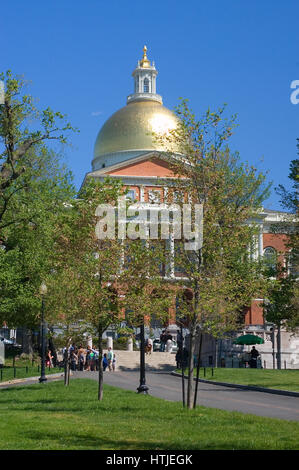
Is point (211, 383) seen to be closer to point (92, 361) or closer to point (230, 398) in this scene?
point (230, 398)

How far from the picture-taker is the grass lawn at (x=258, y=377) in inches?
1251

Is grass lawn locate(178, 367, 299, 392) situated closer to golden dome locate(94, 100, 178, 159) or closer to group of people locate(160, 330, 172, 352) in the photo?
group of people locate(160, 330, 172, 352)

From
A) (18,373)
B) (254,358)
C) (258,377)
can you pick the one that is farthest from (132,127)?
→ (258,377)

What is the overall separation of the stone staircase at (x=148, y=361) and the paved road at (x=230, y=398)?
1268 centimetres

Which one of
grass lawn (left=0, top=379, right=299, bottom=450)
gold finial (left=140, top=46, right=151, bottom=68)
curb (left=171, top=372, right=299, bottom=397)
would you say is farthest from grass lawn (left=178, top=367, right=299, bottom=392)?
gold finial (left=140, top=46, right=151, bottom=68)

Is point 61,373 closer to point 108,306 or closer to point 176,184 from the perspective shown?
point 108,306

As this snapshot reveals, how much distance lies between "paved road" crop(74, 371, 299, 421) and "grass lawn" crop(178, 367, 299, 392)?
153 centimetres

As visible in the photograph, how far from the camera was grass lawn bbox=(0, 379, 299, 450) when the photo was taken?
12.3 m

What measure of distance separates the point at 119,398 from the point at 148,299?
3.42 meters

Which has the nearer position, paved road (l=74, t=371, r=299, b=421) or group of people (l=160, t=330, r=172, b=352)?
paved road (l=74, t=371, r=299, b=421)

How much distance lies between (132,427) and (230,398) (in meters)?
11.3

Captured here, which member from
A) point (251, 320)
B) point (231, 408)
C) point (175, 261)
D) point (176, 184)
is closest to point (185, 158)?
point (176, 184)

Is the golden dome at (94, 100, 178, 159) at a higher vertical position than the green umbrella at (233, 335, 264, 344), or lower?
higher

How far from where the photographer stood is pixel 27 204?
126 feet
